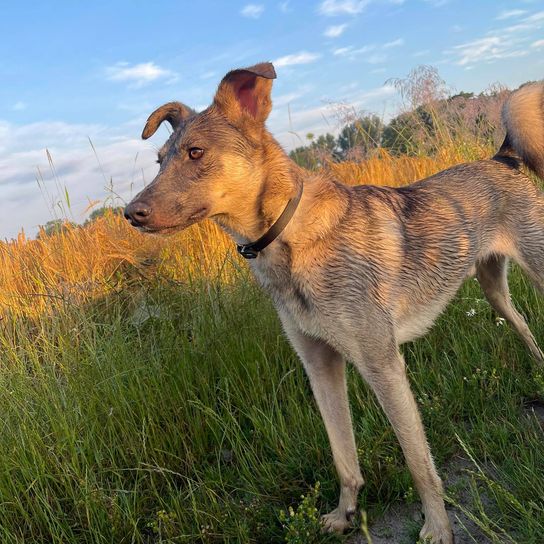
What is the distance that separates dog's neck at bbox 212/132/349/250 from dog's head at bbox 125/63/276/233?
3cm

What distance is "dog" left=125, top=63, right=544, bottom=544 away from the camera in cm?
250

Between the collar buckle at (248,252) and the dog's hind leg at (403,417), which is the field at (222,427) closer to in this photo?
the dog's hind leg at (403,417)

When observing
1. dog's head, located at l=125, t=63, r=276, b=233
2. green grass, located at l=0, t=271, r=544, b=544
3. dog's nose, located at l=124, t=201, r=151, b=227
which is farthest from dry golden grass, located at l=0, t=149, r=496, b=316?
dog's nose, located at l=124, t=201, r=151, b=227

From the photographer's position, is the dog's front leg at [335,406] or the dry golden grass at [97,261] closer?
the dog's front leg at [335,406]

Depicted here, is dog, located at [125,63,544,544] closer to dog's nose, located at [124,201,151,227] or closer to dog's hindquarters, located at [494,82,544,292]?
dog's nose, located at [124,201,151,227]

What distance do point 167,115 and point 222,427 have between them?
1.88 meters

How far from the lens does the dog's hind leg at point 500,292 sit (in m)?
3.68

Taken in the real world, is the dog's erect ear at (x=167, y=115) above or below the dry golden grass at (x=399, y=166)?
above

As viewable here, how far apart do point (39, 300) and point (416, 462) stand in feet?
11.8

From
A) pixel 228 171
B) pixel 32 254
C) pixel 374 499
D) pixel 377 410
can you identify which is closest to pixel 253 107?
pixel 228 171

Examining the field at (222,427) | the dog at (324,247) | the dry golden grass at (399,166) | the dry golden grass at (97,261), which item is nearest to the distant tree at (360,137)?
the dry golden grass at (399,166)

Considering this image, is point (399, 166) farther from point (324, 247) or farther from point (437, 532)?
point (437, 532)

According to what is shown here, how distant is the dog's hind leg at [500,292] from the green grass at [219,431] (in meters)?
0.11

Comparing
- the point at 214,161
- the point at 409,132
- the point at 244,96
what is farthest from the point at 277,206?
the point at 409,132
